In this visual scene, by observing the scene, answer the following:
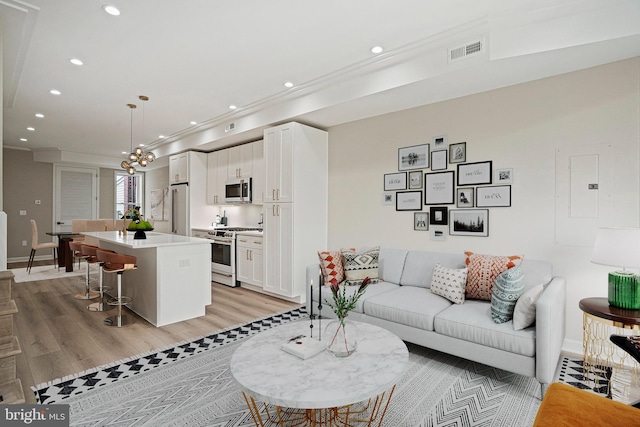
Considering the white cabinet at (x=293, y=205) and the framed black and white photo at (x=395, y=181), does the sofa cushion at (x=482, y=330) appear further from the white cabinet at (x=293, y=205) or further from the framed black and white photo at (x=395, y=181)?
the white cabinet at (x=293, y=205)

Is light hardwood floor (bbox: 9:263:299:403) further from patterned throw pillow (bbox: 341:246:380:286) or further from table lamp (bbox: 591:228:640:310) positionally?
table lamp (bbox: 591:228:640:310)

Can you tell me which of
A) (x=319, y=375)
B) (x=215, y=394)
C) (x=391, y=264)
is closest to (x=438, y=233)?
(x=391, y=264)

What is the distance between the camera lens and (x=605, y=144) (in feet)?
8.80

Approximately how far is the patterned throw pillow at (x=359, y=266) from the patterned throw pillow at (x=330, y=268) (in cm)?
7

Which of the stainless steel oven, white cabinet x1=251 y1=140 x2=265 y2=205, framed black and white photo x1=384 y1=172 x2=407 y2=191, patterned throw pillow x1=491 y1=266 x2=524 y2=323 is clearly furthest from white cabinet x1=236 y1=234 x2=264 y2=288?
patterned throw pillow x1=491 y1=266 x2=524 y2=323


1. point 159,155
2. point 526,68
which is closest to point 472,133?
point 526,68

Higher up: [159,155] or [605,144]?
[159,155]

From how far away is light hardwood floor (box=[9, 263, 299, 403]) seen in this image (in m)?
2.65

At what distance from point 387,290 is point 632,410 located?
2077 mm

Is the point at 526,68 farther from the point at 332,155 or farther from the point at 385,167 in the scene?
the point at 332,155

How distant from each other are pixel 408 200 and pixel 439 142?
2.43 feet

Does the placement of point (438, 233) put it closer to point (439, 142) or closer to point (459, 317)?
point (439, 142)

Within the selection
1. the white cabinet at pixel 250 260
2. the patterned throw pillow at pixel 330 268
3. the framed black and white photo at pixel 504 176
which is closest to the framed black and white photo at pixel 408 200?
the framed black and white photo at pixel 504 176

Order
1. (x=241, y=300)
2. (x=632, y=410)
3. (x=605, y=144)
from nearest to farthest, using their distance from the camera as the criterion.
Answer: (x=632, y=410) → (x=605, y=144) → (x=241, y=300)
